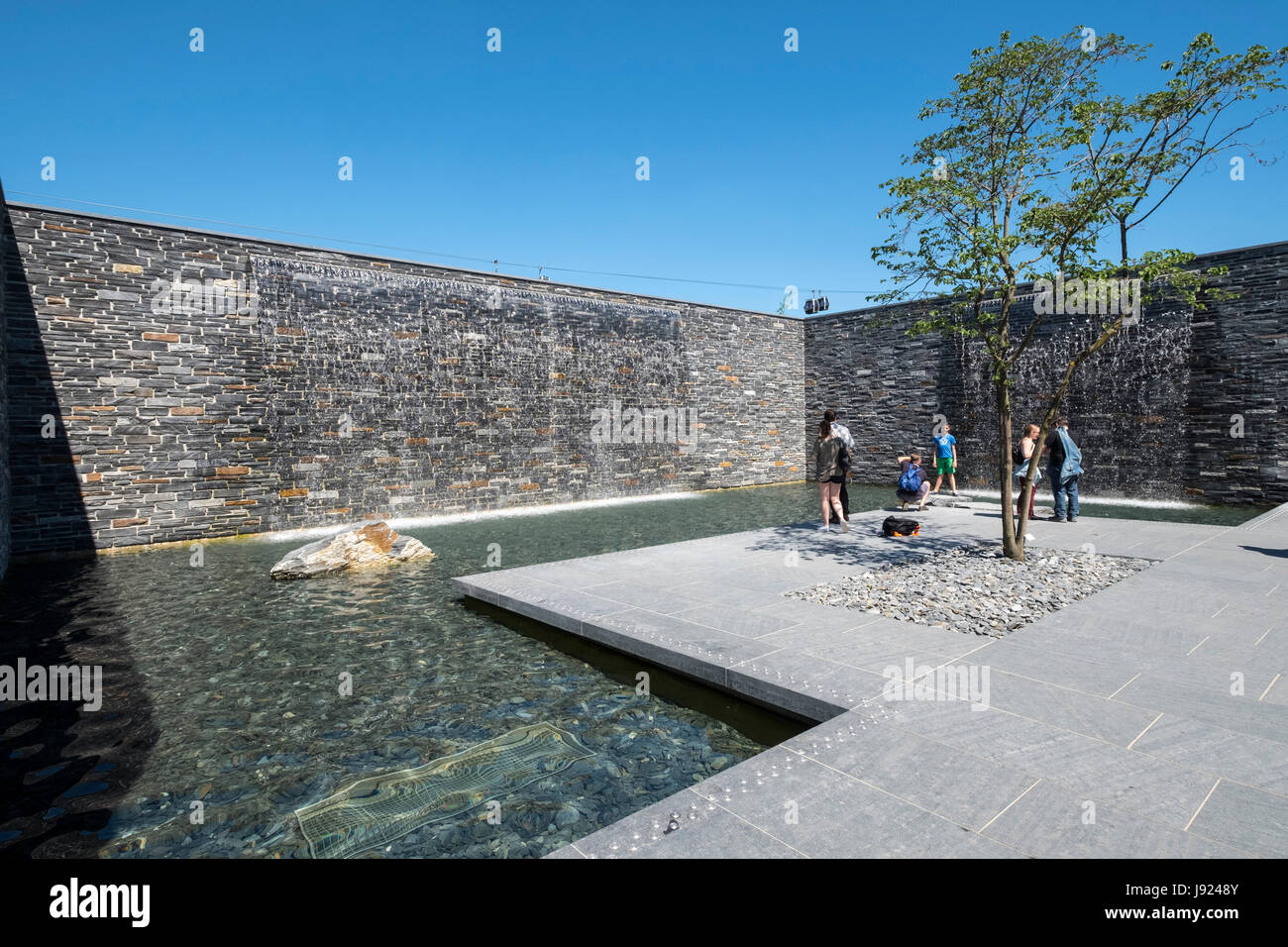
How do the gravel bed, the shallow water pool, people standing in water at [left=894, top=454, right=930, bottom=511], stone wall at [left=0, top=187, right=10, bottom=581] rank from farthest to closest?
people standing in water at [left=894, top=454, right=930, bottom=511], stone wall at [left=0, top=187, right=10, bottom=581], the gravel bed, the shallow water pool

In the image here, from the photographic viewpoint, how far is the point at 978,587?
6027 millimetres

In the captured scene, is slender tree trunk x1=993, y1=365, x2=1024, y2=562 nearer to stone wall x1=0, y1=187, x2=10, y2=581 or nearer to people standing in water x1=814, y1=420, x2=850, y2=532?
people standing in water x1=814, y1=420, x2=850, y2=532

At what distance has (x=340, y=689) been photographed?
4457 millimetres

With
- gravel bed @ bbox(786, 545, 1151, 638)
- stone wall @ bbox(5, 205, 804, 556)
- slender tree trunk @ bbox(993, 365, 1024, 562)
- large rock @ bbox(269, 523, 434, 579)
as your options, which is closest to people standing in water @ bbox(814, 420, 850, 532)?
gravel bed @ bbox(786, 545, 1151, 638)

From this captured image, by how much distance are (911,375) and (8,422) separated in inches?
779

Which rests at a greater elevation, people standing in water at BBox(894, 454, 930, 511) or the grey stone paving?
people standing in water at BBox(894, 454, 930, 511)

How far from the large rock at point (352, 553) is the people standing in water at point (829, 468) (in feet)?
18.9

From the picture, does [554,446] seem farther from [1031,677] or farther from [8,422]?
[1031,677]

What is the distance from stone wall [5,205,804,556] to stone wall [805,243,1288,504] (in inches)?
294

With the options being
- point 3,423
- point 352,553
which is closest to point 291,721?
point 352,553

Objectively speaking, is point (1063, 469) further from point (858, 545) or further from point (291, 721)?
point (291, 721)

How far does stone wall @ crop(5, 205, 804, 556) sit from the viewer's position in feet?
33.5

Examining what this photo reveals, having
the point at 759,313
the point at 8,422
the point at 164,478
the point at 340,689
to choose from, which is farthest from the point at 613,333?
the point at 340,689

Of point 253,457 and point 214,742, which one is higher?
point 253,457
